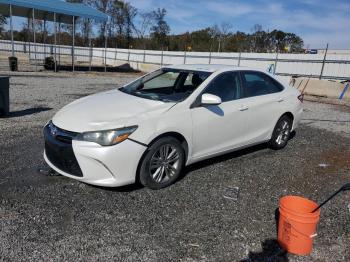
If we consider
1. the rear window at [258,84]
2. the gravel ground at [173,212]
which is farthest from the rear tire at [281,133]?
the rear window at [258,84]

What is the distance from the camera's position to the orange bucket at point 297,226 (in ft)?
10.2

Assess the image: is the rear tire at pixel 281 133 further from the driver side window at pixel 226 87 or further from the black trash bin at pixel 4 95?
the black trash bin at pixel 4 95

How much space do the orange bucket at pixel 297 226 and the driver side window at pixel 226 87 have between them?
2.19 m

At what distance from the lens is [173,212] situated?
3920 mm

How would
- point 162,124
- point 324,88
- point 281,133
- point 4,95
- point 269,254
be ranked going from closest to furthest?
point 269,254 < point 162,124 < point 281,133 < point 4,95 < point 324,88

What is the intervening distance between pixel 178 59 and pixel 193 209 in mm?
28885

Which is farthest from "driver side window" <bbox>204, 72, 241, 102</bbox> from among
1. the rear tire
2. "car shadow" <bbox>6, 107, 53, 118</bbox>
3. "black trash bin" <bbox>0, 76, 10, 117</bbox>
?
"car shadow" <bbox>6, 107, 53, 118</bbox>

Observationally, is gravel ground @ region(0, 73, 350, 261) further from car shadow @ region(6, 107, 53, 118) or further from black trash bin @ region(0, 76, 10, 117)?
car shadow @ region(6, 107, 53, 118)

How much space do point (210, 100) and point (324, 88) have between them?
14538 mm

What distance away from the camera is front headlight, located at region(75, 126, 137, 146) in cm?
394

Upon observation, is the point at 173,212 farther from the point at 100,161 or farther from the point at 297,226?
the point at 297,226

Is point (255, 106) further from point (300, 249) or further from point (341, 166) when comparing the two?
point (300, 249)

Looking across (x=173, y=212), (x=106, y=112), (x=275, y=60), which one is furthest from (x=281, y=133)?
(x=275, y=60)

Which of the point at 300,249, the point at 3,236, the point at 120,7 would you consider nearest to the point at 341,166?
the point at 300,249
